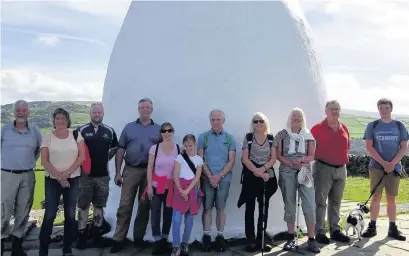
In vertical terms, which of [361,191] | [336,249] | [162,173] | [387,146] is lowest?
[336,249]

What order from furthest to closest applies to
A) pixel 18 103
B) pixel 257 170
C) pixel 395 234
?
pixel 395 234
pixel 257 170
pixel 18 103

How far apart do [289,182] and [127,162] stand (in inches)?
71.3

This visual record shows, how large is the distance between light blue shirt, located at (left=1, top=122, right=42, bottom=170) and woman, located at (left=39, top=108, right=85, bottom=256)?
1.23 ft

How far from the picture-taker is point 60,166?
14.5ft

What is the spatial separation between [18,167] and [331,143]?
3469mm

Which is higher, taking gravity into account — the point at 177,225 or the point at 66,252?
the point at 177,225

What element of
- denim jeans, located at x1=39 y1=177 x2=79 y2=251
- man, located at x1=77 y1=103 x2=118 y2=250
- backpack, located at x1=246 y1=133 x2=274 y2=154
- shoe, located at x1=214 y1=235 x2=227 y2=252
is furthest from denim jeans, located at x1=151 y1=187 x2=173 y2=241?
backpack, located at x1=246 y1=133 x2=274 y2=154

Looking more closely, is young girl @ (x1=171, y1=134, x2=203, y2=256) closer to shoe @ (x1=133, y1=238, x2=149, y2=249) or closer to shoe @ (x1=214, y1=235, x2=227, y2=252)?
shoe @ (x1=214, y1=235, x2=227, y2=252)

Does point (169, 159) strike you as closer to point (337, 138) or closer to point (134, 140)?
point (134, 140)

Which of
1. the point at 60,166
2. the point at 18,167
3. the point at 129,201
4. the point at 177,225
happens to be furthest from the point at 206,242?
the point at 18,167

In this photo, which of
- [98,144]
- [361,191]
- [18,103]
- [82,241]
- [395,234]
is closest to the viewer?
[18,103]

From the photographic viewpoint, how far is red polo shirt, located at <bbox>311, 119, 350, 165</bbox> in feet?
17.2

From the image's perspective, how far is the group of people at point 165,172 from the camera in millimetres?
4559

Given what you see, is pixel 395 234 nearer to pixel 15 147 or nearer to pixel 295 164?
pixel 295 164
